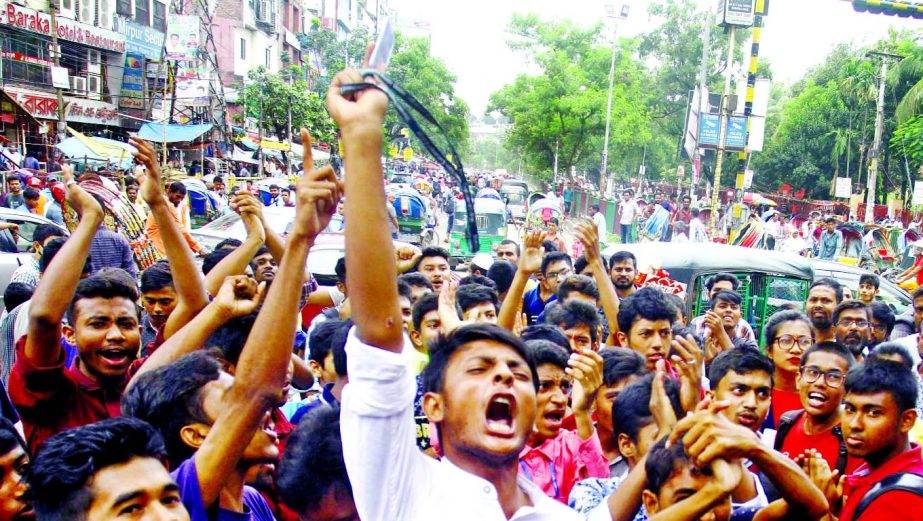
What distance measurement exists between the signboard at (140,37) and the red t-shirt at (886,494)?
3014cm

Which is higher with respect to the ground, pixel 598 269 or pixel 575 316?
pixel 598 269

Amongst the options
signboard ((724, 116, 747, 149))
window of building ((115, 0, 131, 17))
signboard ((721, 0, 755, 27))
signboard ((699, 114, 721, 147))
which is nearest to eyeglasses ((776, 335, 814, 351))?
signboard ((721, 0, 755, 27))

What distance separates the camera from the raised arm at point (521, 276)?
3939 millimetres

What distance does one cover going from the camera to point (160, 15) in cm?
3219

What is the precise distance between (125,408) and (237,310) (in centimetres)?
55

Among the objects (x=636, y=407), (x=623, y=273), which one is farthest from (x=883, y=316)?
(x=636, y=407)

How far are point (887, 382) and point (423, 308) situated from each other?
7.30 ft

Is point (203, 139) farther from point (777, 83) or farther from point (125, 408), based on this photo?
point (777, 83)

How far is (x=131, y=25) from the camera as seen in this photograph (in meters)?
29.0

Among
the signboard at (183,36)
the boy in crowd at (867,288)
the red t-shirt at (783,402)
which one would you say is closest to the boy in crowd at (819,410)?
the red t-shirt at (783,402)

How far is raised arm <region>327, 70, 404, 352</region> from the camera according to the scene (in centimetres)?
169

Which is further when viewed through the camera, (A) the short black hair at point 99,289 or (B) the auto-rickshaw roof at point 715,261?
(B) the auto-rickshaw roof at point 715,261

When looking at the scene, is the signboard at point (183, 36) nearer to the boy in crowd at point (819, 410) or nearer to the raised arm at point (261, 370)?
the boy in crowd at point (819, 410)

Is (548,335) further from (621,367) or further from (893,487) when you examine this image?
(893,487)
